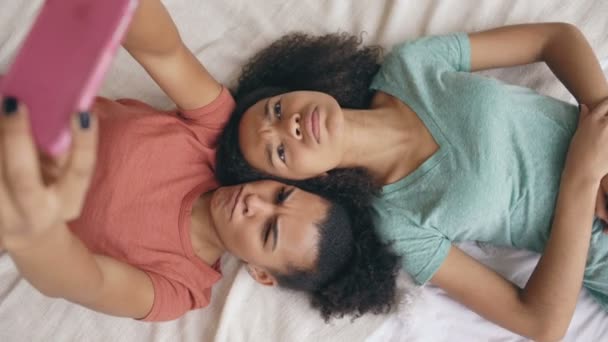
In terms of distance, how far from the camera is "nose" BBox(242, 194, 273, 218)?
3.24 ft

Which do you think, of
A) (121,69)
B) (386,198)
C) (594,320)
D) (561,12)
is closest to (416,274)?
(386,198)

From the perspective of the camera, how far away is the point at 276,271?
1027 mm

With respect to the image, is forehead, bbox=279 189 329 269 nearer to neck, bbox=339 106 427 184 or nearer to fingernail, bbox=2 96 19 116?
neck, bbox=339 106 427 184

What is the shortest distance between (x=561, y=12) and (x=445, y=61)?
1.20 feet

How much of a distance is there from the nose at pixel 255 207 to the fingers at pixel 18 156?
51 centimetres

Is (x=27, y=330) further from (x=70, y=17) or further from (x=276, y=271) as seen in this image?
(x=70, y=17)

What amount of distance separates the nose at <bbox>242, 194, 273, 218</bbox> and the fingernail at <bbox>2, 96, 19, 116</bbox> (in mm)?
537

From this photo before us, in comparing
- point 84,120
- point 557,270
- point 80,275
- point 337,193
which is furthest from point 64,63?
point 557,270

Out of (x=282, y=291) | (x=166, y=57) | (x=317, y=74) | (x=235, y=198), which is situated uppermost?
(x=166, y=57)

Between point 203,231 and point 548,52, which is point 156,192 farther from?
point 548,52

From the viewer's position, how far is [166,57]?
3.20ft

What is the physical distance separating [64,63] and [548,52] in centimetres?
99

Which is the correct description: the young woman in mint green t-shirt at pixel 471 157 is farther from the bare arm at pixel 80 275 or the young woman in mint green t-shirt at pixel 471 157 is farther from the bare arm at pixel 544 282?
the bare arm at pixel 80 275

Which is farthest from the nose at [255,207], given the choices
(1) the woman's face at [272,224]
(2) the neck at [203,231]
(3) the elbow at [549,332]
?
(3) the elbow at [549,332]
